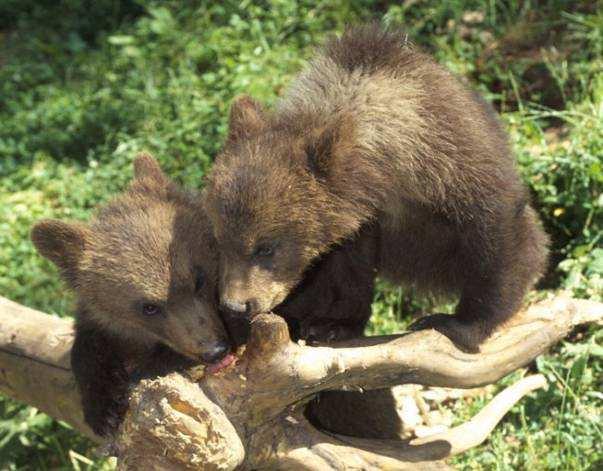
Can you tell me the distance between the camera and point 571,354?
5.53 meters

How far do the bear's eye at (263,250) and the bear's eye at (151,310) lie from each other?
585 millimetres

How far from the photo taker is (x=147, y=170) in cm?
512

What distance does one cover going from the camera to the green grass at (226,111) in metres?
5.60

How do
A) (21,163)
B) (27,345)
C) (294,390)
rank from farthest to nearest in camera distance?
1. (21,163)
2. (27,345)
3. (294,390)

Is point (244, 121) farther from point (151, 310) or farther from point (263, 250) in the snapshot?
point (151, 310)

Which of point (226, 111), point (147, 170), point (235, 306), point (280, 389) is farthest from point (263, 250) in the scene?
point (226, 111)

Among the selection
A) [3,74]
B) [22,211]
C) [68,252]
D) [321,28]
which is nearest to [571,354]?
[68,252]

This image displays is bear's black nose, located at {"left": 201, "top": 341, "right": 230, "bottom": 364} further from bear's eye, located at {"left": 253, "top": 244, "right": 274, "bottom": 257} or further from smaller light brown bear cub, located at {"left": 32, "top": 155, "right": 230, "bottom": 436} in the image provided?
bear's eye, located at {"left": 253, "top": 244, "right": 274, "bottom": 257}

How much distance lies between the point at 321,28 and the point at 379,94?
4.16m

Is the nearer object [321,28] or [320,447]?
[320,447]

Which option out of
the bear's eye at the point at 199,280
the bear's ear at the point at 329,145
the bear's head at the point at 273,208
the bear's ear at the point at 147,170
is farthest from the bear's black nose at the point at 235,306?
the bear's ear at the point at 147,170

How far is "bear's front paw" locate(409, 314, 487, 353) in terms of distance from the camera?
15.8 feet

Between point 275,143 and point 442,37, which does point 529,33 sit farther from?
point 275,143

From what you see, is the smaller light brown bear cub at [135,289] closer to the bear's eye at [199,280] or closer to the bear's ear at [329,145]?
the bear's eye at [199,280]
